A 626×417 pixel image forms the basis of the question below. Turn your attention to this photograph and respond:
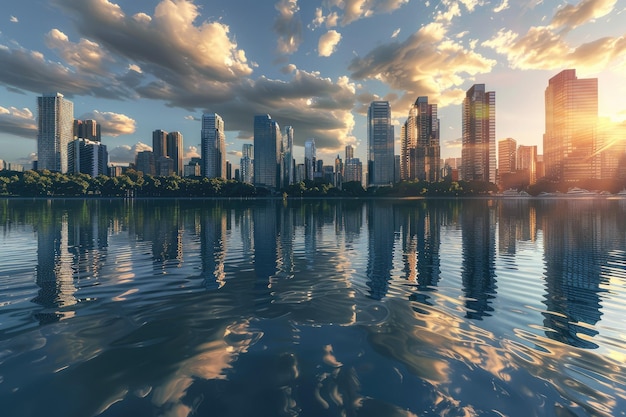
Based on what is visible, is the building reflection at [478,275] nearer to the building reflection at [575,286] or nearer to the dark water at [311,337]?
the dark water at [311,337]

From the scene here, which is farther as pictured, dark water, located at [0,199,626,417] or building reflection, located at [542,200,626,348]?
building reflection, located at [542,200,626,348]

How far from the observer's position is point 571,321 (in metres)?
14.4

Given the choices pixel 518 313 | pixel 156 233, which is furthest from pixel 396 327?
pixel 156 233

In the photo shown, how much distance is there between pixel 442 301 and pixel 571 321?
5.84 m

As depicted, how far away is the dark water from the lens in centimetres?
894

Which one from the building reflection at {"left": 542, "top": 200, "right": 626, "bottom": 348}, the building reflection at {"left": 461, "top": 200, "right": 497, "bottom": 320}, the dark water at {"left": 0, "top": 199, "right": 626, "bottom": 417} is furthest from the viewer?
the building reflection at {"left": 461, "top": 200, "right": 497, "bottom": 320}

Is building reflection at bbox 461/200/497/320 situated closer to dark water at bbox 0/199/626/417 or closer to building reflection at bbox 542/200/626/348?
dark water at bbox 0/199/626/417

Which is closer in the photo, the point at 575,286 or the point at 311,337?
the point at 311,337

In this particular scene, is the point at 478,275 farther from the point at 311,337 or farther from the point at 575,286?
the point at 311,337

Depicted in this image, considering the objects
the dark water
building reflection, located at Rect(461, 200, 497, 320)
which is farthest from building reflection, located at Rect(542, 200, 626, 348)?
building reflection, located at Rect(461, 200, 497, 320)

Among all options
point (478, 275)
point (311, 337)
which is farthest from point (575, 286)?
point (311, 337)

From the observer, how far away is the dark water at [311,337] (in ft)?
29.3

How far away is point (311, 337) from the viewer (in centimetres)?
1272

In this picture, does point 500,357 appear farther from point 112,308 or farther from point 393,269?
point 112,308
